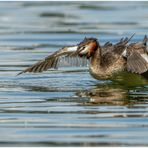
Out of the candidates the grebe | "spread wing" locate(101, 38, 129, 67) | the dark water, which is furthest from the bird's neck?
the dark water

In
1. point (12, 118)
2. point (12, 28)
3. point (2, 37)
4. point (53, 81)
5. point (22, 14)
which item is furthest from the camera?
point (22, 14)

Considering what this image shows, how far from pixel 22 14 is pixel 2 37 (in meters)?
4.88

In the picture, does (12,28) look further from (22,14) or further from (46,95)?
(46,95)

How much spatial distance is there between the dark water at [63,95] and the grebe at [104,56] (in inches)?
10.7

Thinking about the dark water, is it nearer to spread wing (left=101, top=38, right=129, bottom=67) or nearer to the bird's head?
spread wing (left=101, top=38, right=129, bottom=67)

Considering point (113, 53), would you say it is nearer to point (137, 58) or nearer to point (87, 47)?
point (87, 47)

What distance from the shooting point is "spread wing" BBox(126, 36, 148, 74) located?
15034mm

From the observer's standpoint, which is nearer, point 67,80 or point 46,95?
point 46,95

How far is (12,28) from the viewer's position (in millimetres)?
24672

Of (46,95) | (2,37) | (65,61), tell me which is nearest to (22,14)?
(2,37)

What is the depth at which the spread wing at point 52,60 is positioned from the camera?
52.0 feet

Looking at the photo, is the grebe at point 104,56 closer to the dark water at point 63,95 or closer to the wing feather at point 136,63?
the wing feather at point 136,63

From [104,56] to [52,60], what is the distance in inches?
40.5

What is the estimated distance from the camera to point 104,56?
16.5 meters
